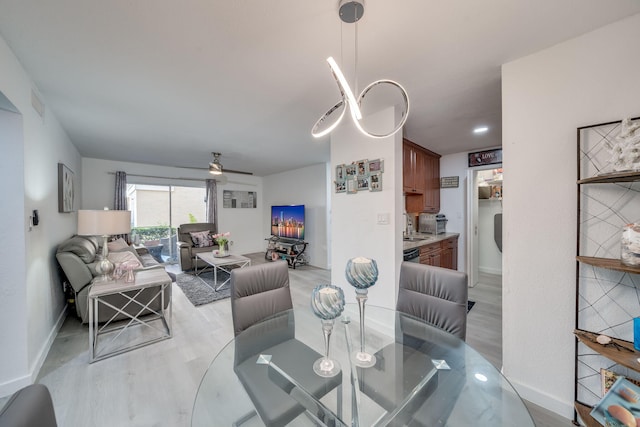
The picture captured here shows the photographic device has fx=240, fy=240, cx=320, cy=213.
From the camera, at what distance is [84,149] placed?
4.20m

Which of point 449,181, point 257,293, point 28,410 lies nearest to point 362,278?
point 257,293

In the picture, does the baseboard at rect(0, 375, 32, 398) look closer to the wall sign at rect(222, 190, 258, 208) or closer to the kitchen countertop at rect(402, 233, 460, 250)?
the kitchen countertop at rect(402, 233, 460, 250)

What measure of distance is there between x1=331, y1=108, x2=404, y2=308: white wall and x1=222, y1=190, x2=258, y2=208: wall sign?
4.56m

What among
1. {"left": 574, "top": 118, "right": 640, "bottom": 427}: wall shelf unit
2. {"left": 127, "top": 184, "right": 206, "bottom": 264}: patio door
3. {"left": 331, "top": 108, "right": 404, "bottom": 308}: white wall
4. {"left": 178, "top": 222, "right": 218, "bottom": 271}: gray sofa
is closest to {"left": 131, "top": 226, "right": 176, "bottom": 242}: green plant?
{"left": 127, "top": 184, "right": 206, "bottom": 264}: patio door

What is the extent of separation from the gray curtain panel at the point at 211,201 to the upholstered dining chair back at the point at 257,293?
4.94 m

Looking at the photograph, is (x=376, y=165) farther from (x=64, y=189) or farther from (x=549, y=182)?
(x=64, y=189)

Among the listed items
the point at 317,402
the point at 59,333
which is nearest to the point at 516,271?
the point at 317,402

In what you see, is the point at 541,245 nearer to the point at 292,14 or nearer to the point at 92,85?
the point at 292,14

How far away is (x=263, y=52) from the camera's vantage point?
5.41 feet

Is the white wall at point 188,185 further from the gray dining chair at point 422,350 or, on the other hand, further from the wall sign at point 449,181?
the gray dining chair at point 422,350

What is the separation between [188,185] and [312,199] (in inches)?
126

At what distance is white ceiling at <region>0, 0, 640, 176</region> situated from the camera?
1.30 metres

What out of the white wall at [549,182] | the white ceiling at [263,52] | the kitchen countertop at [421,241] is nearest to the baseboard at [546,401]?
the white wall at [549,182]

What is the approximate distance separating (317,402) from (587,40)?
2.53 meters
